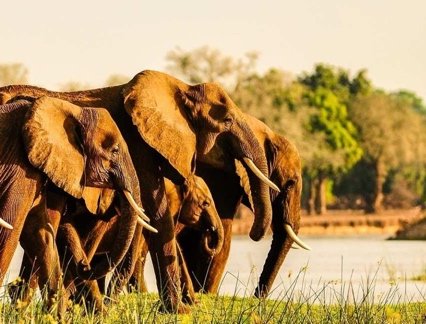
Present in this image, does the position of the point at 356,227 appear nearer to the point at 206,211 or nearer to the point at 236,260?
the point at 236,260

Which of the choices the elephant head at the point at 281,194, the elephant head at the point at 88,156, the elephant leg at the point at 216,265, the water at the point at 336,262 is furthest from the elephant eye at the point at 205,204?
the water at the point at 336,262

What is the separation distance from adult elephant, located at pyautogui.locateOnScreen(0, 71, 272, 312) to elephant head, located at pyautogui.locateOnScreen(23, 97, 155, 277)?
1729mm

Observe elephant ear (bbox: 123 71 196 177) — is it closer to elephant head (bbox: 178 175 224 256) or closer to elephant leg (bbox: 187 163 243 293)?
elephant head (bbox: 178 175 224 256)

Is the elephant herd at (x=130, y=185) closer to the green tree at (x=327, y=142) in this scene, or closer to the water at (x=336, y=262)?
the water at (x=336, y=262)

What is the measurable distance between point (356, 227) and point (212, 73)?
410 inches

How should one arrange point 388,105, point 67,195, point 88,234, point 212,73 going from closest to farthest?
point 67,195
point 88,234
point 212,73
point 388,105

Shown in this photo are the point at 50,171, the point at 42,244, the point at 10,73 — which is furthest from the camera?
the point at 10,73

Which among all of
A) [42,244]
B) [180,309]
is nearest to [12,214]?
[42,244]

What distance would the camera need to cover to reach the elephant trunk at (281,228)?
17969 mm

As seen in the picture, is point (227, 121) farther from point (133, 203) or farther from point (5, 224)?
point (5, 224)

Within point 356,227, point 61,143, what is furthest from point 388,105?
point 61,143

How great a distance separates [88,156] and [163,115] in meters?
2.41

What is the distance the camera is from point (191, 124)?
15.1m

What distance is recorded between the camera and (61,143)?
39.3ft
